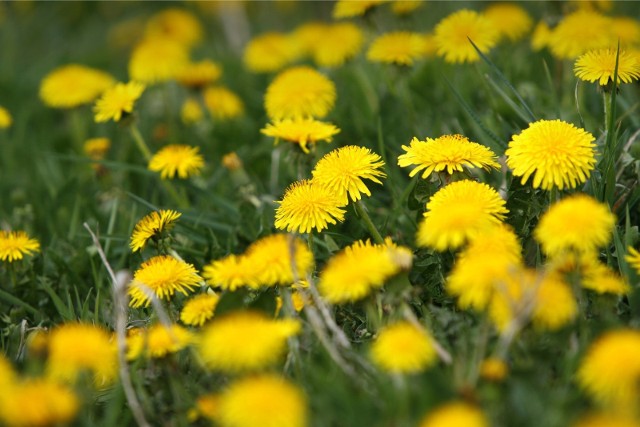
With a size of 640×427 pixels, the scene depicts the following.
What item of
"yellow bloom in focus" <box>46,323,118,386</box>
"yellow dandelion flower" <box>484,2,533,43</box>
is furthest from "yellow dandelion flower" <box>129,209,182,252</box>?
"yellow dandelion flower" <box>484,2,533,43</box>

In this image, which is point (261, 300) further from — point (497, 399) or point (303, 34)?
point (303, 34)

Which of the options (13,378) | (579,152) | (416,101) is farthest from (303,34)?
(13,378)

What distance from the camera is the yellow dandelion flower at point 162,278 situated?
1.77 metres

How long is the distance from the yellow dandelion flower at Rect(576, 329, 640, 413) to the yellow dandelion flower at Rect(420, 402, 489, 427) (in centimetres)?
19

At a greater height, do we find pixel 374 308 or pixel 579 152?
pixel 579 152

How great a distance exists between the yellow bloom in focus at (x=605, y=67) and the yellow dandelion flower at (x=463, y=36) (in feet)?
2.17

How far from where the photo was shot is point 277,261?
63.1 inches

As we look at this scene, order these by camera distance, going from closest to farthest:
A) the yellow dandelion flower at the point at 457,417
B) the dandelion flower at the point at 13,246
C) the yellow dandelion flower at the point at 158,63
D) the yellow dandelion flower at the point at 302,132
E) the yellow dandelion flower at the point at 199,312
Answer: the yellow dandelion flower at the point at 457,417 < the yellow dandelion flower at the point at 199,312 < the dandelion flower at the point at 13,246 < the yellow dandelion flower at the point at 302,132 < the yellow dandelion flower at the point at 158,63

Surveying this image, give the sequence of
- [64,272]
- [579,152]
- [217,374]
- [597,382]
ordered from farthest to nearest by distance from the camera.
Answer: [64,272] < [579,152] < [217,374] < [597,382]

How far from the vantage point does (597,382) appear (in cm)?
124

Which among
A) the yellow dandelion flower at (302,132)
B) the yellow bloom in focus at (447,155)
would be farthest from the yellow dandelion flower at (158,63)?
the yellow bloom in focus at (447,155)

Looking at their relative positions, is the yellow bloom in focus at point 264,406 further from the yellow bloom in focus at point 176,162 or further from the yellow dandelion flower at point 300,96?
the yellow dandelion flower at point 300,96

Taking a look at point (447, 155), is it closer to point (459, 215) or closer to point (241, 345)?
point (459, 215)

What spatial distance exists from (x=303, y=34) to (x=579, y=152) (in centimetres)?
269
